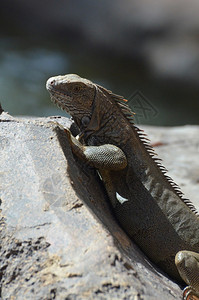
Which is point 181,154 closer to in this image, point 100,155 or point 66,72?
point 66,72

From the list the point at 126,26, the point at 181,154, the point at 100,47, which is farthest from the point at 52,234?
the point at 100,47

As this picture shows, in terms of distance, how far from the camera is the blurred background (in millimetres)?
8672

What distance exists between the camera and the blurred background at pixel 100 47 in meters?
8.67

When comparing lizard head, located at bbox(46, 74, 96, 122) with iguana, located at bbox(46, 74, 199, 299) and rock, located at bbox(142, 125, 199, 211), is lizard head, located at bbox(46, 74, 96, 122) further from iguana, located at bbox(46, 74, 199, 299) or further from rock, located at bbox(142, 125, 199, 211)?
rock, located at bbox(142, 125, 199, 211)

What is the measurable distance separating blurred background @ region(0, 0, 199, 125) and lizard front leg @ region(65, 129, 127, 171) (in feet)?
16.0

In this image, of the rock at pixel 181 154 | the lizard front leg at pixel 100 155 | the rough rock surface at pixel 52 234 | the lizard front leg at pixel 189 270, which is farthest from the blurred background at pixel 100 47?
the rough rock surface at pixel 52 234

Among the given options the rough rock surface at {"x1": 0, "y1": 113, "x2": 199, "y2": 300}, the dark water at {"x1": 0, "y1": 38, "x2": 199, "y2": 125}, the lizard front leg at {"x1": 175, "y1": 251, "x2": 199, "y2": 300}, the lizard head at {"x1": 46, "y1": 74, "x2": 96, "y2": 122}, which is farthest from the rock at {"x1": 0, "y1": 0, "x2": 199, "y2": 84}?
the lizard front leg at {"x1": 175, "y1": 251, "x2": 199, "y2": 300}

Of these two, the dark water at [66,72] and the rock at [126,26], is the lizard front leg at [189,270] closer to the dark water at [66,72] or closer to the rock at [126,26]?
the dark water at [66,72]

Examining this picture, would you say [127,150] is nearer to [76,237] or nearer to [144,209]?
[144,209]

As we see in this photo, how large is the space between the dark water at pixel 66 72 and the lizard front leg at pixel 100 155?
198 inches

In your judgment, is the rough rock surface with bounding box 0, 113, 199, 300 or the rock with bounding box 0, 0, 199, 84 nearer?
the rough rock surface with bounding box 0, 113, 199, 300

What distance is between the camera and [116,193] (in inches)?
129

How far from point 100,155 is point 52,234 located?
0.99 m

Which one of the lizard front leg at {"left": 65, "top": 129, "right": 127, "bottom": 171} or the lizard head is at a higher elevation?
the lizard head
